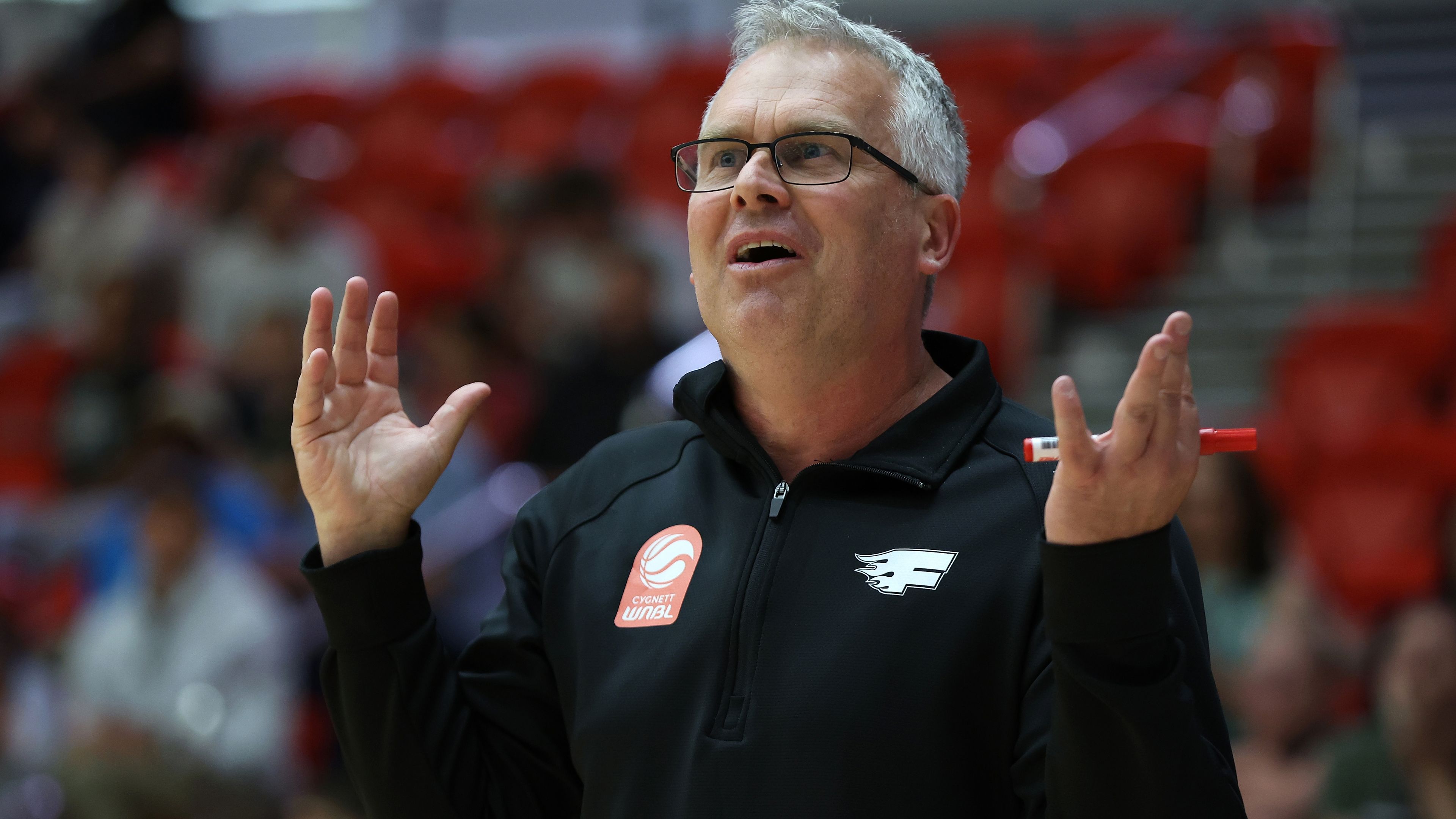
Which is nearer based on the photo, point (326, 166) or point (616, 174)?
point (616, 174)

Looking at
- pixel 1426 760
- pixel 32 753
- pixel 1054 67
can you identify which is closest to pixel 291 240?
pixel 32 753

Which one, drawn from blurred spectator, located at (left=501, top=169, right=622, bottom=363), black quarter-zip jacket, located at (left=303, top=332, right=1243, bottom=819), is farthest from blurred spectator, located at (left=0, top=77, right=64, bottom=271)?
black quarter-zip jacket, located at (left=303, top=332, right=1243, bottom=819)

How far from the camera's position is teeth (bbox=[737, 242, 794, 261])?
64.3 inches

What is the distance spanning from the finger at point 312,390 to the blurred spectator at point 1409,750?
2527mm

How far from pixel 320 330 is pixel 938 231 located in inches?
28.9

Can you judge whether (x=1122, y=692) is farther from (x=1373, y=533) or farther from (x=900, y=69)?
(x=1373, y=533)

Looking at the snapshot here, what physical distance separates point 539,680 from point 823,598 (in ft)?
1.28

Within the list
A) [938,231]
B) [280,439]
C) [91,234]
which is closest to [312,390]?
[938,231]

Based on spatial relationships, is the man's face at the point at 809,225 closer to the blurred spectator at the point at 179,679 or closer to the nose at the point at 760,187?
the nose at the point at 760,187

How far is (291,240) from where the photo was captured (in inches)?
236

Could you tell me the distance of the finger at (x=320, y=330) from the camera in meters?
1.61

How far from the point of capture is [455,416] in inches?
66.7

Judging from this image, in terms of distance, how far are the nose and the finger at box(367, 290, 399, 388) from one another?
414 millimetres

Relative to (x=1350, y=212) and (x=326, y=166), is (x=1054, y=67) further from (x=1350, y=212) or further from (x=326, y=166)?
(x=326, y=166)
